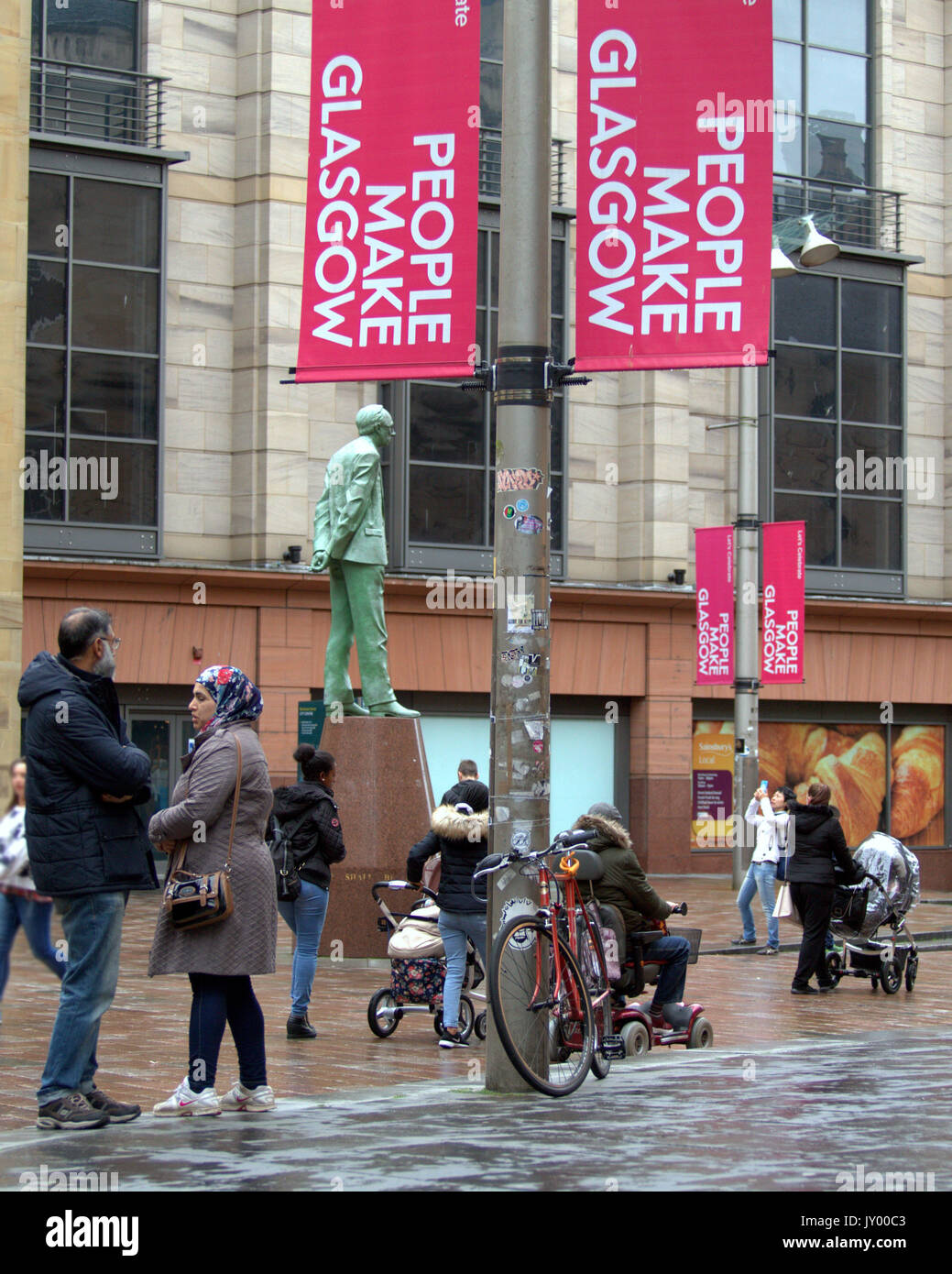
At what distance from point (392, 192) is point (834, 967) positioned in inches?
342

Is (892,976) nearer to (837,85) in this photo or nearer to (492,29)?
(492,29)

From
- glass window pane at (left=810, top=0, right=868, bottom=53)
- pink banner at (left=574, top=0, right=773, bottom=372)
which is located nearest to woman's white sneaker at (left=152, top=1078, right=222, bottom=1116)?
pink banner at (left=574, top=0, right=773, bottom=372)

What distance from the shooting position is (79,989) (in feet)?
26.4

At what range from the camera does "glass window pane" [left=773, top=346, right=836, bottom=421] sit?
110 feet

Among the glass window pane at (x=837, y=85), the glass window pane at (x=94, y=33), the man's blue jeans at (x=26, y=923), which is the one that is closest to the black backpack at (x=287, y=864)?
the man's blue jeans at (x=26, y=923)

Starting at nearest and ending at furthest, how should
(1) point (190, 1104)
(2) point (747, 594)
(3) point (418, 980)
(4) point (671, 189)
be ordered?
(1) point (190, 1104) < (4) point (671, 189) < (3) point (418, 980) < (2) point (747, 594)

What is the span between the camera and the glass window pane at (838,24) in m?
34.7

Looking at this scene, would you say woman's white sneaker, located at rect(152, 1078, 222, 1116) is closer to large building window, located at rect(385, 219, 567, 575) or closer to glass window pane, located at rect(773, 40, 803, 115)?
large building window, located at rect(385, 219, 567, 575)

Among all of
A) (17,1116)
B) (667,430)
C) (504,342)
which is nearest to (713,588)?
(667,430)

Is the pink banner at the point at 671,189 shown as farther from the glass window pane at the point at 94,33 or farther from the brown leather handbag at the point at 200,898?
the glass window pane at the point at 94,33

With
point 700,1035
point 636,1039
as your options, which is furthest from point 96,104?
point 636,1039

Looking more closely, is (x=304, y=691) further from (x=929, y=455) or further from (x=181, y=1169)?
(x=181, y=1169)

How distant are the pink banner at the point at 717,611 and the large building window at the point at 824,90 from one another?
32.9 ft

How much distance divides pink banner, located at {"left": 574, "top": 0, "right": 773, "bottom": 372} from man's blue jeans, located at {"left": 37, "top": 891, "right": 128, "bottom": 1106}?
3.68 metres
